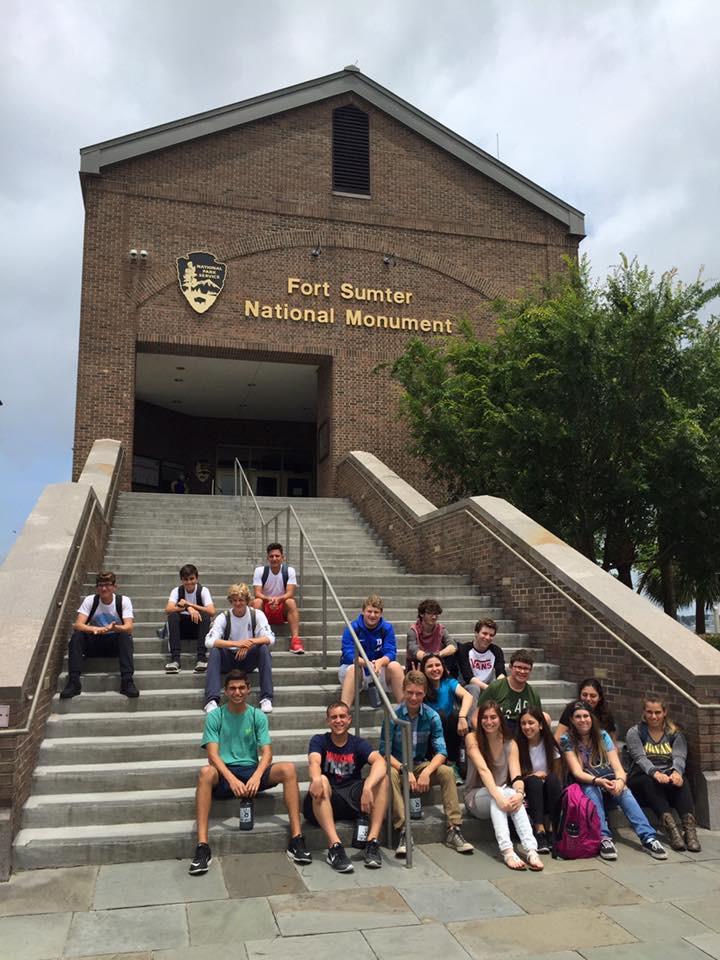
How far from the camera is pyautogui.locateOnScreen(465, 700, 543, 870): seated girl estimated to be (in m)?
5.44

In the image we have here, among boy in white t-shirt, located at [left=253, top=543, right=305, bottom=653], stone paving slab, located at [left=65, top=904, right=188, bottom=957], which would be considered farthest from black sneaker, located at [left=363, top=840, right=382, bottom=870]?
boy in white t-shirt, located at [left=253, top=543, right=305, bottom=653]

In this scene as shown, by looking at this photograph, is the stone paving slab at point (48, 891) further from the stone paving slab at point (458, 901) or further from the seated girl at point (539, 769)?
the seated girl at point (539, 769)

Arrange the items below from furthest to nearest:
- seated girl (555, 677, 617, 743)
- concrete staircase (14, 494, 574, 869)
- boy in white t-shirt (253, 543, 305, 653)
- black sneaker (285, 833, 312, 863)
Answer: boy in white t-shirt (253, 543, 305, 653) → seated girl (555, 677, 617, 743) → concrete staircase (14, 494, 574, 869) → black sneaker (285, 833, 312, 863)

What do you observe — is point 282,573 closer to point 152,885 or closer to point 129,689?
point 129,689

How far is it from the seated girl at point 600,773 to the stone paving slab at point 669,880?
0.21 metres

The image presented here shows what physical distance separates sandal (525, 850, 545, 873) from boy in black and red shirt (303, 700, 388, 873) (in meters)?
0.94

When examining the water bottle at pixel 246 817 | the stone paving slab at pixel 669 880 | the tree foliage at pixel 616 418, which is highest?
the tree foliage at pixel 616 418

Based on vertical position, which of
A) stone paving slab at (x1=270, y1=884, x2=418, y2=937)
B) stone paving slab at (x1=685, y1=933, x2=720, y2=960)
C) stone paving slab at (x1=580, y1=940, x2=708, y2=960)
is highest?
stone paving slab at (x1=270, y1=884, x2=418, y2=937)

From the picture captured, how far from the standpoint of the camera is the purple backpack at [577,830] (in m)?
5.41

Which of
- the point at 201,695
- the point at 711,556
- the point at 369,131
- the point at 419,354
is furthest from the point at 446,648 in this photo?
the point at 369,131

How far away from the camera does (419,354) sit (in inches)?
646

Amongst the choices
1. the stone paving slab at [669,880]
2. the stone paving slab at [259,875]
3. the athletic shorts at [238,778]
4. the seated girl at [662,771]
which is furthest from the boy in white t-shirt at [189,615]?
the stone paving slab at [669,880]

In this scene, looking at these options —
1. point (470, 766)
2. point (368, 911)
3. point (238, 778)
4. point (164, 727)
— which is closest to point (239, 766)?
point (238, 778)

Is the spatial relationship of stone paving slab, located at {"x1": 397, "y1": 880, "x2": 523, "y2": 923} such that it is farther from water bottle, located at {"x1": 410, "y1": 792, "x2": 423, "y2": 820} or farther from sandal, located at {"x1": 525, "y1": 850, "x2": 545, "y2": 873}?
water bottle, located at {"x1": 410, "y1": 792, "x2": 423, "y2": 820}
